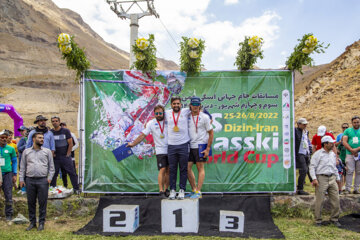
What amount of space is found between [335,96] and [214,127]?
80.1 feet

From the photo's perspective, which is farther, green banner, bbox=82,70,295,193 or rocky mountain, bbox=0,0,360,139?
rocky mountain, bbox=0,0,360,139

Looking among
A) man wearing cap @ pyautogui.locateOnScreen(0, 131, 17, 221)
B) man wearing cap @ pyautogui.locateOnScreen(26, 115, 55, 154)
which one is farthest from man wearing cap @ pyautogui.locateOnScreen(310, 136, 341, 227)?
man wearing cap @ pyautogui.locateOnScreen(0, 131, 17, 221)

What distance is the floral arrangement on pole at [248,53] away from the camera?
6457 mm

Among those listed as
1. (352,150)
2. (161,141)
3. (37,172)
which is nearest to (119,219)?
(161,141)

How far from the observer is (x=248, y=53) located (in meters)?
6.53

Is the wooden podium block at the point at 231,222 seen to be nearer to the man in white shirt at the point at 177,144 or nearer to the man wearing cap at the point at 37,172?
the man in white shirt at the point at 177,144

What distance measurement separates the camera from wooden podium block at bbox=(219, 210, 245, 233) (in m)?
5.30

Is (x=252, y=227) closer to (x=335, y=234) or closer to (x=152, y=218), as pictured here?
(x=335, y=234)

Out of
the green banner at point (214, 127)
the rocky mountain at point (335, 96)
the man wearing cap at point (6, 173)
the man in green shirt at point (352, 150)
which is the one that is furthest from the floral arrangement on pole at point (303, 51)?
the rocky mountain at point (335, 96)

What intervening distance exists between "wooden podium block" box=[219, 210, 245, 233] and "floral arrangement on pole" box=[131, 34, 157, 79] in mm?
3179

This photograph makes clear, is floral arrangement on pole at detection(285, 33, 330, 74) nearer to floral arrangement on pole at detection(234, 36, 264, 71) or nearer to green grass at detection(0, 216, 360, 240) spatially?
floral arrangement on pole at detection(234, 36, 264, 71)

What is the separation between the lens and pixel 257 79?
6.77 m

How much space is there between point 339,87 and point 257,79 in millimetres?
25185

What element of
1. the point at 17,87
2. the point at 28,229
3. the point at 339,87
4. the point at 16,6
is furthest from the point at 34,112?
the point at 16,6
